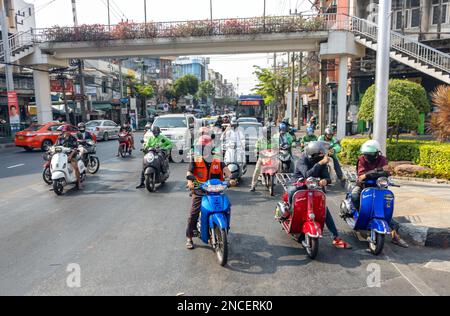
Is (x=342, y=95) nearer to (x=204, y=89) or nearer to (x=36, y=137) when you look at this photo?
(x=36, y=137)

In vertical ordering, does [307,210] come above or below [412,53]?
below

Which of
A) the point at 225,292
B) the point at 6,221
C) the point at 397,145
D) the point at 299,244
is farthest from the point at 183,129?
the point at 225,292

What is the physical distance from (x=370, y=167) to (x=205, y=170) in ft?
8.61

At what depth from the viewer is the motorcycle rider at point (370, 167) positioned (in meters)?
5.60

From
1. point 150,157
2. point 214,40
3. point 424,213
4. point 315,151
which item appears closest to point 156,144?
point 150,157

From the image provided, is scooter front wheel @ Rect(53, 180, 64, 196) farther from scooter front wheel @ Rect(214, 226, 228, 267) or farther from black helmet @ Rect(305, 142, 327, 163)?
black helmet @ Rect(305, 142, 327, 163)

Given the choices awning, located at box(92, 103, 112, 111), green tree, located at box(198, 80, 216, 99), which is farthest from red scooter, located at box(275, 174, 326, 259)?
green tree, located at box(198, 80, 216, 99)

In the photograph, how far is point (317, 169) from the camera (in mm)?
5512

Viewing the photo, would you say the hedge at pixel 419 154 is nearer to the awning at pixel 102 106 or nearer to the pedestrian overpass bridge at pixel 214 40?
the pedestrian overpass bridge at pixel 214 40

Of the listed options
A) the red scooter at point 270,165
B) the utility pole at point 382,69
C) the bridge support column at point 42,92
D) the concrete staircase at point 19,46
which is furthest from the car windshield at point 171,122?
the concrete staircase at point 19,46

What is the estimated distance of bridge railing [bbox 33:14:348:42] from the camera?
20.5m

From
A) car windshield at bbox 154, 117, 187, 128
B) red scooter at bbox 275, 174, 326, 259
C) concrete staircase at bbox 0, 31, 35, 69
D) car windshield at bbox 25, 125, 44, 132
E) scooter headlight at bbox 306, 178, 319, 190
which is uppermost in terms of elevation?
concrete staircase at bbox 0, 31, 35, 69
